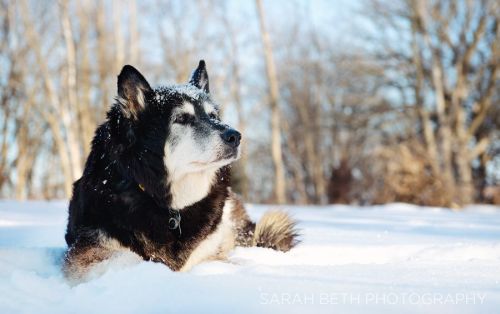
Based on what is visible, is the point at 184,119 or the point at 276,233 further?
the point at 276,233

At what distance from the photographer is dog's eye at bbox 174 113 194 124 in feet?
11.1

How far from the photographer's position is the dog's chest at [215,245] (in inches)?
125

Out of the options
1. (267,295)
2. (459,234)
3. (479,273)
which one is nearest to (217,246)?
(267,295)

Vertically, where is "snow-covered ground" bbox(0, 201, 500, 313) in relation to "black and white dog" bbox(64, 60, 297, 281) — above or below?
below

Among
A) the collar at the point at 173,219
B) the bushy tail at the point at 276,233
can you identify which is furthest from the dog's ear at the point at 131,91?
the bushy tail at the point at 276,233

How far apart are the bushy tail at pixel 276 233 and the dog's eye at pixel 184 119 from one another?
47.1 inches

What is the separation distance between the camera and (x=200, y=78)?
13.0 feet

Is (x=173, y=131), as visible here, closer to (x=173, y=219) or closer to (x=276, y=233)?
(x=173, y=219)

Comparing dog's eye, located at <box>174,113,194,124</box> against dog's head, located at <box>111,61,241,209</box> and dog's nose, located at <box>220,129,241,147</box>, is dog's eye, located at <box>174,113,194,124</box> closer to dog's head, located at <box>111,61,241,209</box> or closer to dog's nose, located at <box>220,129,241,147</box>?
dog's head, located at <box>111,61,241,209</box>

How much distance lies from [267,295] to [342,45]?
23.3m

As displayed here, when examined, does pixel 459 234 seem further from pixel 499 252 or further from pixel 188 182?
pixel 188 182

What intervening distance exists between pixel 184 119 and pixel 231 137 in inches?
15.1

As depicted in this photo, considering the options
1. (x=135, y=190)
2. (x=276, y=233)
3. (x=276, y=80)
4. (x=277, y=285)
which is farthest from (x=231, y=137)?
(x=276, y=80)

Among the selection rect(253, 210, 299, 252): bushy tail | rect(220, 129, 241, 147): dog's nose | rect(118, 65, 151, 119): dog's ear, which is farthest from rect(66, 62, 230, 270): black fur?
rect(253, 210, 299, 252): bushy tail
